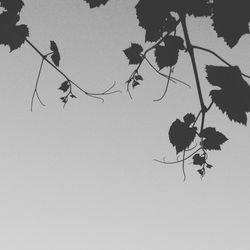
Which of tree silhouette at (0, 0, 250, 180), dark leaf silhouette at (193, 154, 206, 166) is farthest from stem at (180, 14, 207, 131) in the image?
dark leaf silhouette at (193, 154, 206, 166)

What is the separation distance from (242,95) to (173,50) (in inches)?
14.9

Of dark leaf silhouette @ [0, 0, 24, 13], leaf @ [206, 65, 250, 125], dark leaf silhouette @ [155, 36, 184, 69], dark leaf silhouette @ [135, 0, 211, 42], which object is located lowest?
leaf @ [206, 65, 250, 125]

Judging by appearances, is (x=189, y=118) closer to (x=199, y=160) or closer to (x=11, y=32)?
Answer: (x=199, y=160)

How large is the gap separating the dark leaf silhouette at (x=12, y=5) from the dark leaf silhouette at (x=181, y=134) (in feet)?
2.14

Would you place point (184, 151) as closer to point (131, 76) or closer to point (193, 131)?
point (193, 131)

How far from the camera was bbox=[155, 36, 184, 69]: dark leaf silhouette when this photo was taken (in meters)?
1.08

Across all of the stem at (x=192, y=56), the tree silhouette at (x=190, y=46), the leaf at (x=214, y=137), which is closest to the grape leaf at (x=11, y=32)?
the tree silhouette at (x=190, y=46)

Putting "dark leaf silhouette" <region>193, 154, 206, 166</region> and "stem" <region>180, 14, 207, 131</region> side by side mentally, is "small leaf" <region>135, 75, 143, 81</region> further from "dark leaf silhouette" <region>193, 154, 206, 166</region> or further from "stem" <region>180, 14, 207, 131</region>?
"stem" <region>180, 14, 207, 131</region>

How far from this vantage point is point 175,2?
0.84 meters

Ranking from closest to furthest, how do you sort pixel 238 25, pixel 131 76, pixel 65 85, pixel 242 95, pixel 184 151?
pixel 238 25 < pixel 242 95 < pixel 184 151 < pixel 131 76 < pixel 65 85

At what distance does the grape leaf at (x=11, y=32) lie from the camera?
1.18 meters

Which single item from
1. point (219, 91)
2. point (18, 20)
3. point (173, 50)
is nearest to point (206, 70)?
point (219, 91)

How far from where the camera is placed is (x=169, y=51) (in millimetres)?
1105

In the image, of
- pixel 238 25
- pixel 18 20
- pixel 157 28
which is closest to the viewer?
pixel 238 25
